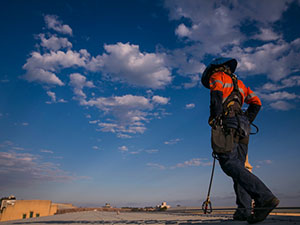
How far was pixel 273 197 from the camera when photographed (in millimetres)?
2512

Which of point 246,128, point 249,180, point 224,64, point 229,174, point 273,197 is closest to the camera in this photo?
point 273,197

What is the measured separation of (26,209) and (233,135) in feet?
152

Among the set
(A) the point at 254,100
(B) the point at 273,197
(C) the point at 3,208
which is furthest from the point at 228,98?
(C) the point at 3,208

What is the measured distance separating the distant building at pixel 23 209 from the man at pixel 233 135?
124 ft

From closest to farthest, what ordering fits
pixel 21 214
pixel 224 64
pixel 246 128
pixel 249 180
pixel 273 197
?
pixel 273 197 → pixel 249 180 → pixel 246 128 → pixel 224 64 → pixel 21 214

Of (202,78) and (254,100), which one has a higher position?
(202,78)

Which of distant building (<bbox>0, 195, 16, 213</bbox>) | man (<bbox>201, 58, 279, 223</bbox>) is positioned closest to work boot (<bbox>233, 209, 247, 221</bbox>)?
man (<bbox>201, 58, 279, 223</bbox>)

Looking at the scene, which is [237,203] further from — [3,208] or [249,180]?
[3,208]

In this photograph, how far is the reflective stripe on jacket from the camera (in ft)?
11.4

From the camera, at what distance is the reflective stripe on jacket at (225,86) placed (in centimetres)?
349

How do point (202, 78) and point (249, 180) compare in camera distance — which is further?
point (202, 78)

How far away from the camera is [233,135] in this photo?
131 inches

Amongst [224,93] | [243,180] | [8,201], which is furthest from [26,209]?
[243,180]

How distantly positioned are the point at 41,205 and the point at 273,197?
50.6 meters
